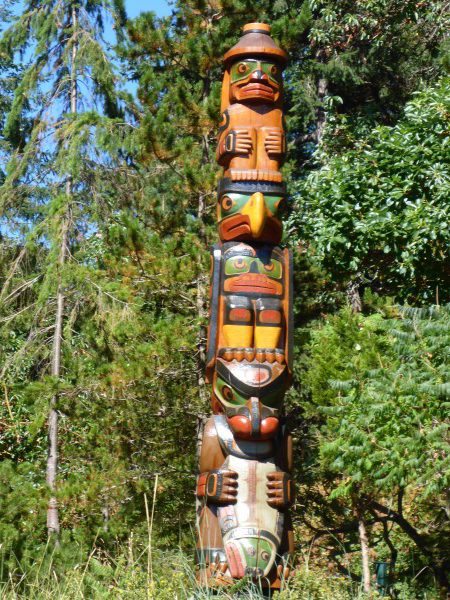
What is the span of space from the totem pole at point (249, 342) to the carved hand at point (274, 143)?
11 mm

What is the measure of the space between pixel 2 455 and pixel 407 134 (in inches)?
387

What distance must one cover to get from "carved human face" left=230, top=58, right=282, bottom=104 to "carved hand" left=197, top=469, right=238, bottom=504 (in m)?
4.36

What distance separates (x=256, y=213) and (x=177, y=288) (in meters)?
3.78

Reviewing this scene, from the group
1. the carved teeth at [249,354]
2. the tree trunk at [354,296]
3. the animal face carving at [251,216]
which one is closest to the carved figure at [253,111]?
the animal face carving at [251,216]

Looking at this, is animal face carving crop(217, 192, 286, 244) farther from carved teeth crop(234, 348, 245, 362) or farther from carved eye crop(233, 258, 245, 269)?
carved teeth crop(234, 348, 245, 362)

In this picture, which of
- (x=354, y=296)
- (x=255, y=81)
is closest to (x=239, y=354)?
(x=255, y=81)

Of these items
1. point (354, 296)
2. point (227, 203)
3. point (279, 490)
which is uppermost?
point (227, 203)

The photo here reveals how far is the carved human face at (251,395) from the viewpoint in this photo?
9023mm

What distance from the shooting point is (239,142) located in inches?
404

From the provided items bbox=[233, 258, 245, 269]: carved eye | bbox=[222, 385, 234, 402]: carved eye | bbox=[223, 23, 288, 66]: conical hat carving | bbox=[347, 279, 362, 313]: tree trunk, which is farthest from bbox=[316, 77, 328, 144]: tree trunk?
bbox=[222, 385, 234, 402]: carved eye

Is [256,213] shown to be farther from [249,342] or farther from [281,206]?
[249,342]

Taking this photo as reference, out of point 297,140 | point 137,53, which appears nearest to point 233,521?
point 137,53

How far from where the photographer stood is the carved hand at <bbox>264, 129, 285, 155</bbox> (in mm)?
10289

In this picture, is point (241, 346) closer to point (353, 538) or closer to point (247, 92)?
point (247, 92)
